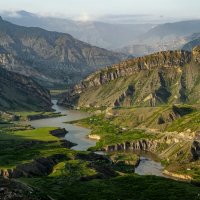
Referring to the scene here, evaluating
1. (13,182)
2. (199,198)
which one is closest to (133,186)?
(199,198)

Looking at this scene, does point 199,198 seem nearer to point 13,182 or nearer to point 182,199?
point 182,199

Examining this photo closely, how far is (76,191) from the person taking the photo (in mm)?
184625

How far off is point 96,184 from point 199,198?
1544 inches

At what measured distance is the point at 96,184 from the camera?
197625 millimetres

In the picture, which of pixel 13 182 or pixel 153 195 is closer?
pixel 13 182

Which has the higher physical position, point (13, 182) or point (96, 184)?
point (13, 182)

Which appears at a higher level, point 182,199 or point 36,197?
point 36,197

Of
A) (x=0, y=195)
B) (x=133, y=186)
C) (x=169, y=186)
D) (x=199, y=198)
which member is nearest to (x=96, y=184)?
(x=133, y=186)

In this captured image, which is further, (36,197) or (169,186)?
(169,186)

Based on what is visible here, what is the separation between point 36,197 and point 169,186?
3454 inches

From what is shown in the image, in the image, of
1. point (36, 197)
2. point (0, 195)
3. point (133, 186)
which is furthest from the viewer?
point (133, 186)

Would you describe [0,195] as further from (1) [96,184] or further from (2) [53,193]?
(1) [96,184]

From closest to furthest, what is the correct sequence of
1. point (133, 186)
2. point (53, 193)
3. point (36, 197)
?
point (36, 197) → point (53, 193) → point (133, 186)

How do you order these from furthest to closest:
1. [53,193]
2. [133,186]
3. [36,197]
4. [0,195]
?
[133,186] → [53,193] → [36,197] → [0,195]
